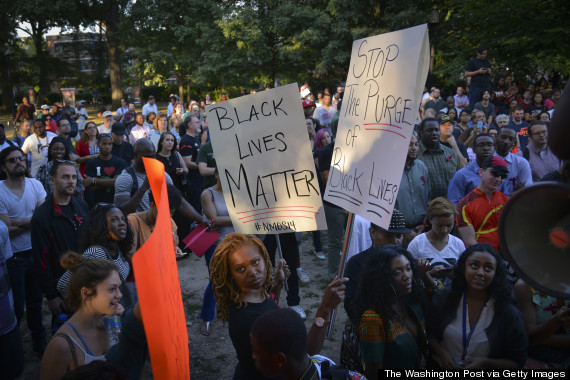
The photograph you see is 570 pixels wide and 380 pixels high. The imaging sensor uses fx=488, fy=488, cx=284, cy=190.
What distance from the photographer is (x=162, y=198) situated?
1.68 meters

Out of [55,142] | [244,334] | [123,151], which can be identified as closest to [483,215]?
[244,334]

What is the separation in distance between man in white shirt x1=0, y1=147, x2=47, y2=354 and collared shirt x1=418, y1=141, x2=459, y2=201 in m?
4.42

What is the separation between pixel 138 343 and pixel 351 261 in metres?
1.77

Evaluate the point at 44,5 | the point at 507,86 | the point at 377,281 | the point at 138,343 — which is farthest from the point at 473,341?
the point at 44,5

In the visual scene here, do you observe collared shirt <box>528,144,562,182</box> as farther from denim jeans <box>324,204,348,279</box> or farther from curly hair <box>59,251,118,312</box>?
curly hair <box>59,251,118,312</box>

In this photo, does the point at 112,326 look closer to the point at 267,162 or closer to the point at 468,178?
the point at 267,162

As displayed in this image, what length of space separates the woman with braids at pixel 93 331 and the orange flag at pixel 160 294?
56 cm

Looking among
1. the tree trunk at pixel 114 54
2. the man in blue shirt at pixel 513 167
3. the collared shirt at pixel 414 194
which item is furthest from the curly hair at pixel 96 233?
the tree trunk at pixel 114 54

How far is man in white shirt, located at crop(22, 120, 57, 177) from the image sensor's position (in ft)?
26.6

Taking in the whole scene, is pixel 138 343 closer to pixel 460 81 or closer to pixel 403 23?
pixel 460 81

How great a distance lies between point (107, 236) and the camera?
3.70 metres

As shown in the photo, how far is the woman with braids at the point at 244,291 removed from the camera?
9.19 ft

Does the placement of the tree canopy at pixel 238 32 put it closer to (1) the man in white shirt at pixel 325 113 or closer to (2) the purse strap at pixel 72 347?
(1) the man in white shirt at pixel 325 113

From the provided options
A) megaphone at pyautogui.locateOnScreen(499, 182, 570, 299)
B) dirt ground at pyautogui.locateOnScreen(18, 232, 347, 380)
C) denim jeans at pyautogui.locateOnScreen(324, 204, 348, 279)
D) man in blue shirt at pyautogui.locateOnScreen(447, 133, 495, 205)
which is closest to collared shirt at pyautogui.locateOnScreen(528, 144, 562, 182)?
man in blue shirt at pyautogui.locateOnScreen(447, 133, 495, 205)
